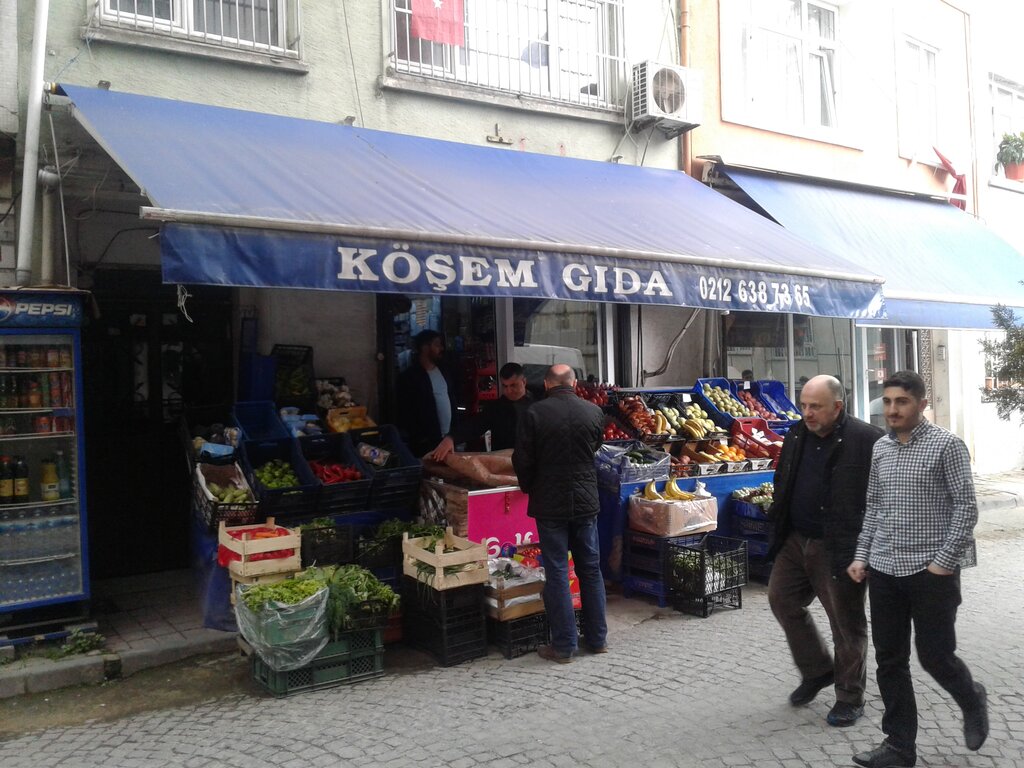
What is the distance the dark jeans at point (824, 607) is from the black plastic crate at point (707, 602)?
1.98m

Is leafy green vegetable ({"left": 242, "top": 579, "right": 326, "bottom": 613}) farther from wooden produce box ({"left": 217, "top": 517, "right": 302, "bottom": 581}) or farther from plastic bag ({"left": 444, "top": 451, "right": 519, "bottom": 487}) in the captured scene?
plastic bag ({"left": 444, "top": 451, "right": 519, "bottom": 487})

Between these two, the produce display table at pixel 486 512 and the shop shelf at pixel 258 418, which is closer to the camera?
the produce display table at pixel 486 512

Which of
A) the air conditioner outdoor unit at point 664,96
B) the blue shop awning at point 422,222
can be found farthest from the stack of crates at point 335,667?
the air conditioner outdoor unit at point 664,96

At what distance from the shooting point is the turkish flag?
27.7ft

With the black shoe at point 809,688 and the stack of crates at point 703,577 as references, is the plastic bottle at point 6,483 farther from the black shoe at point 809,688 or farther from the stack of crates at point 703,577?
the black shoe at point 809,688

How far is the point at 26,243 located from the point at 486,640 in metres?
4.28

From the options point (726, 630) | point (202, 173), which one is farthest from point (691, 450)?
point (202, 173)

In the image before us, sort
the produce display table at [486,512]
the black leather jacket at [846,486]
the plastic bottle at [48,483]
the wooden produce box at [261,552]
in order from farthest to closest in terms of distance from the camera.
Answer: the produce display table at [486,512] → the plastic bottle at [48,483] → the wooden produce box at [261,552] → the black leather jacket at [846,486]

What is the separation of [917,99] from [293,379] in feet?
36.3

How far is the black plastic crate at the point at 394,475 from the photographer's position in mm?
6980

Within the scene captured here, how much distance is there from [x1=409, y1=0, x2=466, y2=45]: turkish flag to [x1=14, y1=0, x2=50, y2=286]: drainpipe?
10.7 ft

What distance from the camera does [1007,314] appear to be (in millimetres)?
9203

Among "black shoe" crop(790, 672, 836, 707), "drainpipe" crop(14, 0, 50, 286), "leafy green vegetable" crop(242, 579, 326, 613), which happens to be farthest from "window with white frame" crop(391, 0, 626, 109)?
"black shoe" crop(790, 672, 836, 707)

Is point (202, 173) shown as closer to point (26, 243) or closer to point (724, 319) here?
point (26, 243)
